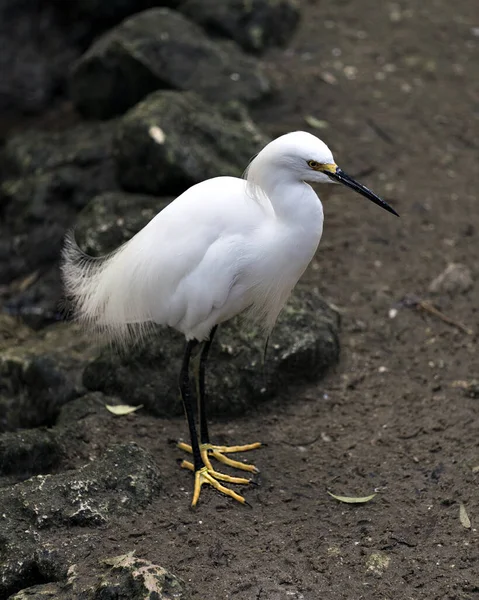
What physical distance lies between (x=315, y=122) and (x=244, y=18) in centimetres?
163

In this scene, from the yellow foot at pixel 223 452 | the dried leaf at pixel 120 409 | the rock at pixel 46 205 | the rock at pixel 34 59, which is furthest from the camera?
the rock at pixel 34 59

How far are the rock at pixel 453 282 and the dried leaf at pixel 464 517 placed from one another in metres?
1.90

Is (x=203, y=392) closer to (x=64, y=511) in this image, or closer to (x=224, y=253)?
(x=224, y=253)

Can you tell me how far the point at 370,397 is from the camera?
4.61 meters

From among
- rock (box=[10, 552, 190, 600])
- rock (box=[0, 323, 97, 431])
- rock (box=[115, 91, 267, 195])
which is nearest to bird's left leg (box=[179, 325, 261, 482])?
rock (box=[0, 323, 97, 431])

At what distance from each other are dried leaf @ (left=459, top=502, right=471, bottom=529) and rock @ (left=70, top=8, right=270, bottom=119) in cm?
425

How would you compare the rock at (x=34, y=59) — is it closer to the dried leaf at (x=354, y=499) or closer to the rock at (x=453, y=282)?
the rock at (x=453, y=282)

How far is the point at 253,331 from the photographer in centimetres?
465

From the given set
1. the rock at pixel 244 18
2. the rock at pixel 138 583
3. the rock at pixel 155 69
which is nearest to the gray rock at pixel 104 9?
the rock at pixel 244 18

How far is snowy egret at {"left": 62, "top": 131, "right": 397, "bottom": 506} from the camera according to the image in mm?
3572

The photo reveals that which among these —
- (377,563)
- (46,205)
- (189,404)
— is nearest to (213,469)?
(189,404)

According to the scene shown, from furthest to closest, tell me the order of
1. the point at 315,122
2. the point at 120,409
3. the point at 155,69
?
1. the point at 315,122
2. the point at 155,69
3. the point at 120,409

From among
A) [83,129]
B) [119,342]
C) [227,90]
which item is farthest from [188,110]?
[119,342]

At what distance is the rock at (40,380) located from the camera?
4.66 meters
